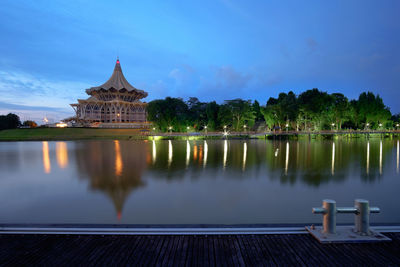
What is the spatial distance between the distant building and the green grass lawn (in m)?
10.3

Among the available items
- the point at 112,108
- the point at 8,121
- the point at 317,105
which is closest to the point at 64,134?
the point at 112,108

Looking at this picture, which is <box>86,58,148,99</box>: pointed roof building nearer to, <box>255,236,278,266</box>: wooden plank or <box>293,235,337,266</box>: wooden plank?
<box>255,236,278,266</box>: wooden plank

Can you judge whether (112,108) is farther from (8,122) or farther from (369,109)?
(369,109)

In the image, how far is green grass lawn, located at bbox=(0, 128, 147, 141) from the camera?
5319 cm

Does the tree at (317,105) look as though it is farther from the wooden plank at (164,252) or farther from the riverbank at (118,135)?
the wooden plank at (164,252)

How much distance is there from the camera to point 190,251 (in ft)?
12.9

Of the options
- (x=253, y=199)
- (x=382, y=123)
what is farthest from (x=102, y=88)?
(x=382, y=123)

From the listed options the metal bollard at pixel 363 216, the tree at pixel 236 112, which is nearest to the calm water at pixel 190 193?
the metal bollard at pixel 363 216

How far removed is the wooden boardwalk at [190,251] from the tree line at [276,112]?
5218 cm

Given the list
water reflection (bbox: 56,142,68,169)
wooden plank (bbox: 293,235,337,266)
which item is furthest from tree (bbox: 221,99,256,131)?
wooden plank (bbox: 293,235,337,266)

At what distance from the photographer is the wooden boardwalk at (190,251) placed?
367cm

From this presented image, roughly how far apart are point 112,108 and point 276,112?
174 ft

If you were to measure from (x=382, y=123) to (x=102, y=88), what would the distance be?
9320 centimetres

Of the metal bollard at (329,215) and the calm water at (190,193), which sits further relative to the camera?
the calm water at (190,193)
